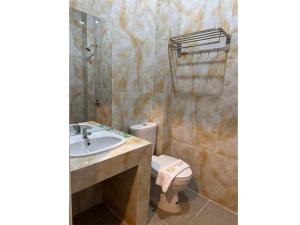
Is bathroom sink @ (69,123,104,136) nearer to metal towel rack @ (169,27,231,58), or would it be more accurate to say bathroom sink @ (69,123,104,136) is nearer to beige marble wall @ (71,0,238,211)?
beige marble wall @ (71,0,238,211)

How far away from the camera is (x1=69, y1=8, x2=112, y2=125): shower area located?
57.9 inches

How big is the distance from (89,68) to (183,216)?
67.6 inches

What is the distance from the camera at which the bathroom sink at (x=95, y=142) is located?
144 cm

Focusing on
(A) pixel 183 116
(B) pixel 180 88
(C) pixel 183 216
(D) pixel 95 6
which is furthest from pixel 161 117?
(D) pixel 95 6

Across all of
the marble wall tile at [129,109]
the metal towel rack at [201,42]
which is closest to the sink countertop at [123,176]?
the marble wall tile at [129,109]

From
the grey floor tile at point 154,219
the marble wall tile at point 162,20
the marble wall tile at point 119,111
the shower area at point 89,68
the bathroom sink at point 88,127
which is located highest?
the marble wall tile at point 162,20

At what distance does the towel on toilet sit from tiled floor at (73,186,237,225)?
331 millimetres

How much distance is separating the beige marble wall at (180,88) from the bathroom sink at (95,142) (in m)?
0.31

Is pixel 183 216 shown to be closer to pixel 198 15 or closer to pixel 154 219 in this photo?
pixel 154 219

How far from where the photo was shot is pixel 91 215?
66.9 inches

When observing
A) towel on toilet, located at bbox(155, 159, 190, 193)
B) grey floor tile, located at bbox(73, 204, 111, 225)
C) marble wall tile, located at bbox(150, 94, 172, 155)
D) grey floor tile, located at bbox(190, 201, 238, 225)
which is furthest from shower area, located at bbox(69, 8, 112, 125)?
grey floor tile, located at bbox(190, 201, 238, 225)

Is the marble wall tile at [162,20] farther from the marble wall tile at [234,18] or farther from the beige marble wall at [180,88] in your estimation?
the marble wall tile at [234,18]
